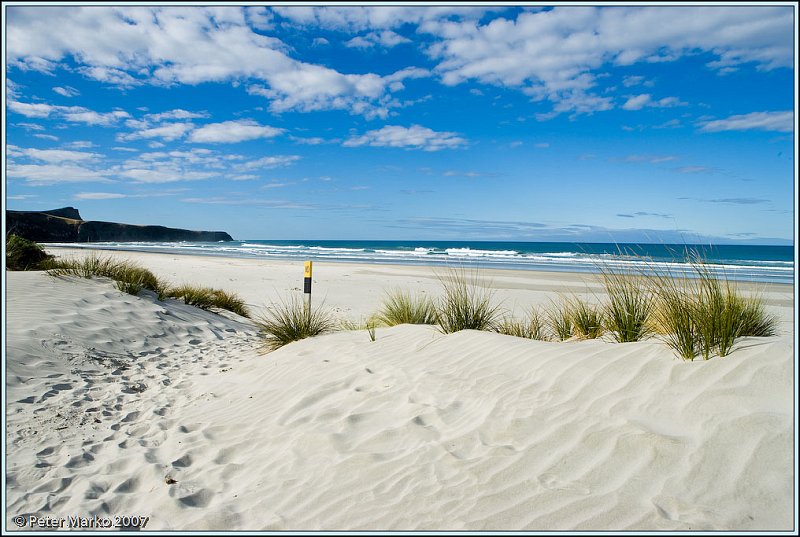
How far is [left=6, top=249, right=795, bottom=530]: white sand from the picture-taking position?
265cm

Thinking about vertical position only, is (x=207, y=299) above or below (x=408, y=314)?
below

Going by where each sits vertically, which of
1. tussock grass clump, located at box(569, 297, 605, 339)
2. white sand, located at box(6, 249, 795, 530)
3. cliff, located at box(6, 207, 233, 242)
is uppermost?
cliff, located at box(6, 207, 233, 242)

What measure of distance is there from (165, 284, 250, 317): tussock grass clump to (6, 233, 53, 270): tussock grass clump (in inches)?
119

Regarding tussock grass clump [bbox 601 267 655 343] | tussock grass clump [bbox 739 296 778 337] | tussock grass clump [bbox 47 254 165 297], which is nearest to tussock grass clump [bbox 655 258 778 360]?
tussock grass clump [bbox 739 296 778 337]

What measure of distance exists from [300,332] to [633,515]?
18.9 ft

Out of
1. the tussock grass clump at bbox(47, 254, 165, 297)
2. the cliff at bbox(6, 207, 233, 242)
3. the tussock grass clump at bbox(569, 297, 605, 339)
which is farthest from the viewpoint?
the cliff at bbox(6, 207, 233, 242)

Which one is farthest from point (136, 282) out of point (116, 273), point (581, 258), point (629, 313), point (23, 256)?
point (581, 258)

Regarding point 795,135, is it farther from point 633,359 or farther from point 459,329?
point 459,329

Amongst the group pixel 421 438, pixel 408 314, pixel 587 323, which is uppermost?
pixel 587 323

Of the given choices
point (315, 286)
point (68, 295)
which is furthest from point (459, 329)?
point (315, 286)

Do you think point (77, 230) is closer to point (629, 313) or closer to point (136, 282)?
point (136, 282)

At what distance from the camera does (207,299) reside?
10805 millimetres

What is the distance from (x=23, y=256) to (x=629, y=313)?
12810 mm

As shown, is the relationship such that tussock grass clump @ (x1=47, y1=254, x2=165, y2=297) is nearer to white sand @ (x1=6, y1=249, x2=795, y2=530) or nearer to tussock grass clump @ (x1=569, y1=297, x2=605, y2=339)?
white sand @ (x1=6, y1=249, x2=795, y2=530)
